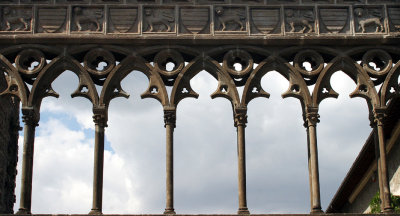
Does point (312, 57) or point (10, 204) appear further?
point (10, 204)

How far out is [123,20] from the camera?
19.2 m

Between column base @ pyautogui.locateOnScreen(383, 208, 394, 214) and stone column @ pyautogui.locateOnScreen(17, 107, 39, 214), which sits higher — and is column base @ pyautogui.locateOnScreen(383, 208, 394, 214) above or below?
below

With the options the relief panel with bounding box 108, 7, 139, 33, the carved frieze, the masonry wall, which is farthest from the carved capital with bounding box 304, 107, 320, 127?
the masonry wall

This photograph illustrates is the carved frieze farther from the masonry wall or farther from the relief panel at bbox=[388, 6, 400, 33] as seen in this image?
the masonry wall

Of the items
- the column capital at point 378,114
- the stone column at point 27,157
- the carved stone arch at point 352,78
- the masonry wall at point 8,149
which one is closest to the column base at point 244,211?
the carved stone arch at point 352,78

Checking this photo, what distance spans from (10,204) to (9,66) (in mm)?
4323

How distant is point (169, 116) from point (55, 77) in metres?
2.55

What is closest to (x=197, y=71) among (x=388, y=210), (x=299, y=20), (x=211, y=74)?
(x=211, y=74)

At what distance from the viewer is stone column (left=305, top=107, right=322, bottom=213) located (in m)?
17.9

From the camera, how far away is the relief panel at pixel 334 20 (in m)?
19.2

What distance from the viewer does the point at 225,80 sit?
1878cm

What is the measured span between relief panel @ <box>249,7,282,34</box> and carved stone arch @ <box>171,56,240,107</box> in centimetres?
112

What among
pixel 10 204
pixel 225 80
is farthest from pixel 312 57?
pixel 10 204

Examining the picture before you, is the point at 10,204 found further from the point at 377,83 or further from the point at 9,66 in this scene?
the point at 377,83
